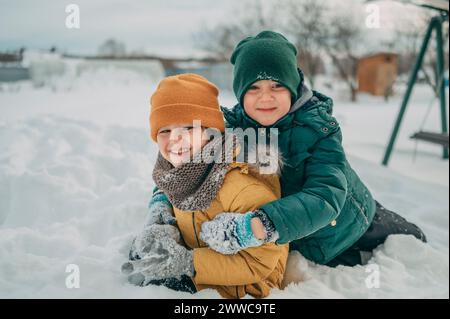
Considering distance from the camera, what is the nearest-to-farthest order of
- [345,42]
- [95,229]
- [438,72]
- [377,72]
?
[95,229]
[438,72]
[345,42]
[377,72]

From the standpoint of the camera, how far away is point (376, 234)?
156 cm

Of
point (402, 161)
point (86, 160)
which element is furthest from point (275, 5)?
point (86, 160)

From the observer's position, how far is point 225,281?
1.12 metres

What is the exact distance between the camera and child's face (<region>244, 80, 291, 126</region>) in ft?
4.14

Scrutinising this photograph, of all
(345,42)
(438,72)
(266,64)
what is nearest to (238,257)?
(266,64)

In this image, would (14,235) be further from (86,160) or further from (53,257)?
(86,160)

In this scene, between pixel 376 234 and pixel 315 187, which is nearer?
pixel 315 187

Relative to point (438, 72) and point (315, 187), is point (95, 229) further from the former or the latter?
point (438, 72)

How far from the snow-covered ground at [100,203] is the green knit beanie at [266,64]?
1.10 ft

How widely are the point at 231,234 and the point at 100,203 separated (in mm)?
912
